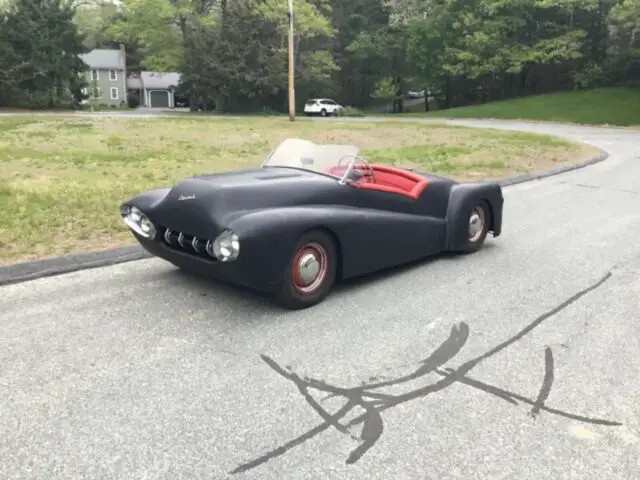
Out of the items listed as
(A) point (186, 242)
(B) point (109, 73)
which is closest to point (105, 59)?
(B) point (109, 73)

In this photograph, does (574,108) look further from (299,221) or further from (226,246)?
(226,246)

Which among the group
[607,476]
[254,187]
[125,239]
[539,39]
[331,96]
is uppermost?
[539,39]

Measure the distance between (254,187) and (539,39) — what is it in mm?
48596

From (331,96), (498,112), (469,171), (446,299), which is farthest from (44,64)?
(446,299)

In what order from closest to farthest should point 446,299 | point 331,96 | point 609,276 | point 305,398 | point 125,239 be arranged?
1. point 305,398
2. point 446,299
3. point 609,276
4. point 125,239
5. point 331,96

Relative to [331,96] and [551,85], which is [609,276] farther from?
[331,96]

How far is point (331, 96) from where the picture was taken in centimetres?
5681

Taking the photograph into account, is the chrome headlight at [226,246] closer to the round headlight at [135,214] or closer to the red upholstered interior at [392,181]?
the round headlight at [135,214]

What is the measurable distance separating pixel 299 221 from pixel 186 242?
0.87 meters

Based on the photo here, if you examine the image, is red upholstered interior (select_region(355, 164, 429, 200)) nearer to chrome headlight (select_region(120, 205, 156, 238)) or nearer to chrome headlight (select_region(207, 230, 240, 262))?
chrome headlight (select_region(207, 230, 240, 262))

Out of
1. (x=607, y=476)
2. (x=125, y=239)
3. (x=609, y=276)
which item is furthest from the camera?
(x=125, y=239)

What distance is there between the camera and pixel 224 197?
4.26 metres

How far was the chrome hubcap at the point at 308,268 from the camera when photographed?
4379mm

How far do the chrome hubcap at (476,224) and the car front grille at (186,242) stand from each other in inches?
115
